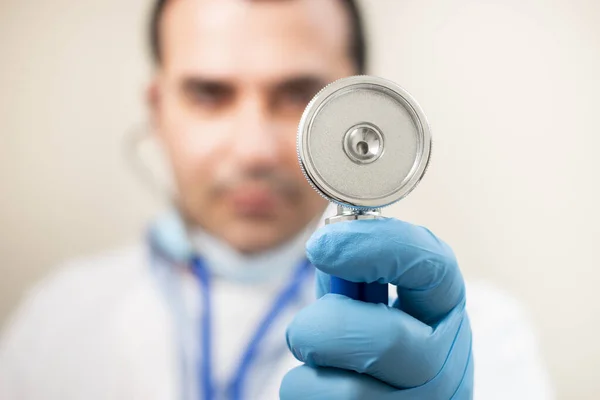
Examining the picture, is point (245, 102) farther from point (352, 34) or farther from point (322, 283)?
point (322, 283)

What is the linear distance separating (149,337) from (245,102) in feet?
2.17

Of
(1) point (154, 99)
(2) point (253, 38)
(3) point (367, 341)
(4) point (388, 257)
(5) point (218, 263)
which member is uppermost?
(2) point (253, 38)

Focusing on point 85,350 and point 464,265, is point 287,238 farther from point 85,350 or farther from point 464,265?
point 85,350

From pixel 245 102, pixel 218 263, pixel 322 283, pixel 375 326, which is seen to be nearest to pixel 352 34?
pixel 245 102

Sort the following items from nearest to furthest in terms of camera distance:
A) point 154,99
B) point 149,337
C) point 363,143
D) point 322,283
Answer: point 363,143
point 322,283
point 149,337
point 154,99

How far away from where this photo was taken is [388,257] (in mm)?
678

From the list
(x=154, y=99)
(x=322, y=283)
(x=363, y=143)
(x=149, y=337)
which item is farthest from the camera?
(x=154, y=99)

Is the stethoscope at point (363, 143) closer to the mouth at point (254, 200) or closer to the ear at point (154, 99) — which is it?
the mouth at point (254, 200)

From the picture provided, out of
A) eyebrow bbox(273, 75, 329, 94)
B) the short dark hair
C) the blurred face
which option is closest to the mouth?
the blurred face

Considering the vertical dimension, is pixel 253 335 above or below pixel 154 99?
below

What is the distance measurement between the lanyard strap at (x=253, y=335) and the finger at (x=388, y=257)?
63 cm

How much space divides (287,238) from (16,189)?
0.77 meters

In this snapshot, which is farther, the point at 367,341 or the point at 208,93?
the point at 208,93

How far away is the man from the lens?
128cm
